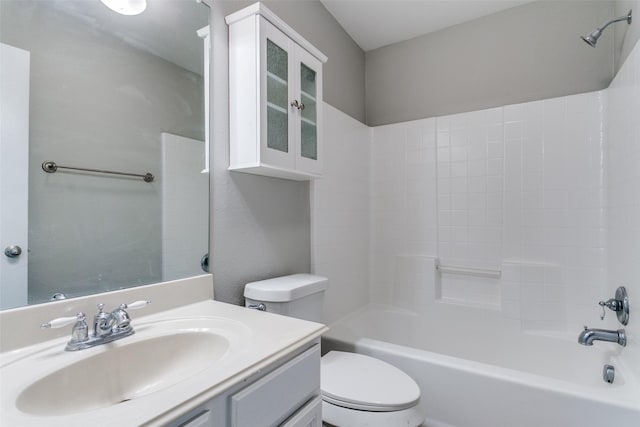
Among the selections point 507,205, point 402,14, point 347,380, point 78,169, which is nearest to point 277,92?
point 78,169

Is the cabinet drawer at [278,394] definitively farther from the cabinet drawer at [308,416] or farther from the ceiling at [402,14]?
the ceiling at [402,14]

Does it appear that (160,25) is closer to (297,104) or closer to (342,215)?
(297,104)

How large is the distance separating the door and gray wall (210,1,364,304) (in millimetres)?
569

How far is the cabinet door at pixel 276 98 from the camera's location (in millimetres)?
1271

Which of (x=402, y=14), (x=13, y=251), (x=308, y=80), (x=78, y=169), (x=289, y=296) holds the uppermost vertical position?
(x=402, y=14)

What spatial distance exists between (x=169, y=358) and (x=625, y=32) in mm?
2471

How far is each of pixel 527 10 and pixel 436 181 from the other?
1.25 meters

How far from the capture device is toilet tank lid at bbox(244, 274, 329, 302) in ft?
4.23

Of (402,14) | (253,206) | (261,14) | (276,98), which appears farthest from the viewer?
(402,14)

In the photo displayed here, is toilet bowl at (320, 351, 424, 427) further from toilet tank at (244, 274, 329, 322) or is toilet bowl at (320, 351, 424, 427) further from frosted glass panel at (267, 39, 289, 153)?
frosted glass panel at (267, 39, 289, 153)

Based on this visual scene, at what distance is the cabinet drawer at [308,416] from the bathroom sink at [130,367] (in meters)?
0.25

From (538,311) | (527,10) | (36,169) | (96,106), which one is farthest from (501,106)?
(36,169)

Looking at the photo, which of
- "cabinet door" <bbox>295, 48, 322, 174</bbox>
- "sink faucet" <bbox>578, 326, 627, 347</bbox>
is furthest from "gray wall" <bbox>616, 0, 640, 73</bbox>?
"cabinet door" <bbox>295, 48, 322, 174</bbox>

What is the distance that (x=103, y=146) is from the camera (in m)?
0.97
